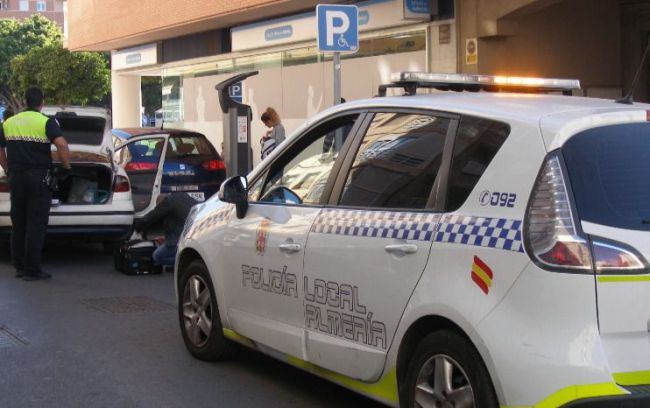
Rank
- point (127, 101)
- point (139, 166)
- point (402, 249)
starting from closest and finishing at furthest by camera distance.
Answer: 1. point (402, 249)
2. point (139, 166)
3. point (127, 101)

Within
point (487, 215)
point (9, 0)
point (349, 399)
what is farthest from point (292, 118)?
point (9, 0)

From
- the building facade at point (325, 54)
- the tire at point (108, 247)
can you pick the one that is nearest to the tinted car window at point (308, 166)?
the tire at point (108, 247)

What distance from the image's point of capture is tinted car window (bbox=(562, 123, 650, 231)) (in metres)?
3.63

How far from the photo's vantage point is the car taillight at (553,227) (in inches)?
139

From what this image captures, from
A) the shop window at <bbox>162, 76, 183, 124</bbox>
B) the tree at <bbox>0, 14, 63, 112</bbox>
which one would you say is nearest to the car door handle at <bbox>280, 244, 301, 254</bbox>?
the shop window at <bbox>162, 76, 183, 124</bbox>

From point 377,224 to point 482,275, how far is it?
81 cm

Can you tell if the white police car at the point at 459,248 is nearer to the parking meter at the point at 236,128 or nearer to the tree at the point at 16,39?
the parking meter at the point at 236,128

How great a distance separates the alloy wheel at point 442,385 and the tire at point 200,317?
2.25 metres

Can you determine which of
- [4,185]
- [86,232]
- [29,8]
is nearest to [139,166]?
[86,232]

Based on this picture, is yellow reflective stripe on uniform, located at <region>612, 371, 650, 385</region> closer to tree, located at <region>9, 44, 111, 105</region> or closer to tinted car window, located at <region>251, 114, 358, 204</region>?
tinted car window, located at <region>251, 114, 358, 204</region>

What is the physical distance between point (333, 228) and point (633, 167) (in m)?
1.62

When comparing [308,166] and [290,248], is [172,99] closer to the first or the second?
[308,166]

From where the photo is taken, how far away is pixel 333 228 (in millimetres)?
4801

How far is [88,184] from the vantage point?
38.5 ft
